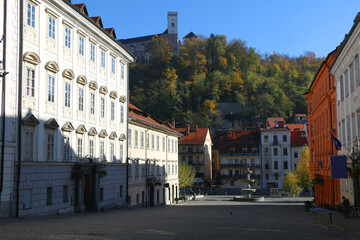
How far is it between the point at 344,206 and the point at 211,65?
112 m

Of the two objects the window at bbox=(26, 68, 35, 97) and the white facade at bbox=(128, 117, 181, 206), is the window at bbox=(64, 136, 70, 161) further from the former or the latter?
the white facade at bbox=(128, 117, 181, 206)

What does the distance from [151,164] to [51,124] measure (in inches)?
841

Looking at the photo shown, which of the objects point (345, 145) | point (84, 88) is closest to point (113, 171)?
point (84, 88)

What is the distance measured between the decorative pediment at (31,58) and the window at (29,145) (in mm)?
3511

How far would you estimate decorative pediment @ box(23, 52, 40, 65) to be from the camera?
2071cm

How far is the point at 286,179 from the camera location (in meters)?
71.9

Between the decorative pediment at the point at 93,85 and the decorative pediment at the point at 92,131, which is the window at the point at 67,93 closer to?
the decorative pediment at the point at 93,85

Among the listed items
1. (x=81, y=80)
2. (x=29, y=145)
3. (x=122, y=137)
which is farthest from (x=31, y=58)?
(x=122, y=137)

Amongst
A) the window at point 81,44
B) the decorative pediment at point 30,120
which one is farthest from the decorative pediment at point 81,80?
the decorative pediment at point 30,120

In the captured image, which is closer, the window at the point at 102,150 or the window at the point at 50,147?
the window at the point at 50,147

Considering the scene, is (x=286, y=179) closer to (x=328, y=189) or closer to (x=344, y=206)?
(x=328, y=189)

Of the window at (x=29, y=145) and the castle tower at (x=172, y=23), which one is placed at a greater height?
the castle tower at (x=172, y=23)

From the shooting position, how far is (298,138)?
8656 centimetres

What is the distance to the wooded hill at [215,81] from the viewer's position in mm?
110625
